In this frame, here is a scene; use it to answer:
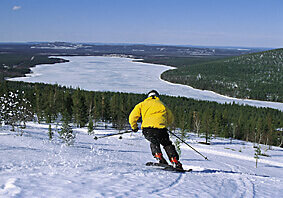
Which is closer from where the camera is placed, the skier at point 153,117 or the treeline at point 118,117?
the skier at point 153,117

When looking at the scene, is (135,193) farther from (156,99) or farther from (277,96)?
(277,96)

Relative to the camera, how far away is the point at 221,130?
70500 millimetres

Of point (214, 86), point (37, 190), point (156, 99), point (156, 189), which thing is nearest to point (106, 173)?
point (156, 189)

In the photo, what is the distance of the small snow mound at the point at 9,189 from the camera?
4992 mm

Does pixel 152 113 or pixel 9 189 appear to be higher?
pixel 152 113

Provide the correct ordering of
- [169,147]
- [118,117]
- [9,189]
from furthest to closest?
[118,117] → [169,147] → [9,189]

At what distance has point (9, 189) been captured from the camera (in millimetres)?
5297

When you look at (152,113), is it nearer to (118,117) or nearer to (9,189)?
(9,189)

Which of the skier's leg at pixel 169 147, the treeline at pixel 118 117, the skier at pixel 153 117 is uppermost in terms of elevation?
the skier at pixel 153 117

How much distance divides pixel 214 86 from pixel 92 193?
179685 mm

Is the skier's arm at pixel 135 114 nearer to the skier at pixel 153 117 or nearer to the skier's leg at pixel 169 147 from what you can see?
the skier at pixel 153 117

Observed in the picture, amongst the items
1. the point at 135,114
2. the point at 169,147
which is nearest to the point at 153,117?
the point at 135,114

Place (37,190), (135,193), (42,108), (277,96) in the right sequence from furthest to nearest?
(277,96)
(42,108)
(135,193)
(37,190)

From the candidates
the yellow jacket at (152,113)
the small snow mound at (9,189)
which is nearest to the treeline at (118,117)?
the yellow jacket at (152,113)
